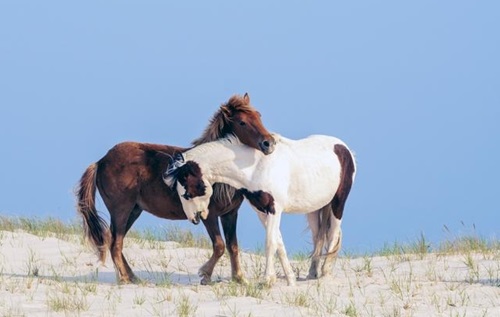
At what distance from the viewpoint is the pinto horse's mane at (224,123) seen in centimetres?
998

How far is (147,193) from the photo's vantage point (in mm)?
10461

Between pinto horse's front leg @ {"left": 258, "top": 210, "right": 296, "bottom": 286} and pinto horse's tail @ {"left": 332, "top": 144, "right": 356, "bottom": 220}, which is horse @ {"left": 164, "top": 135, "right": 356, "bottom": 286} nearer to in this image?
pinto horse's front leg @ {"left": 258, "top": 210, "right": 296, "bottom": 286}

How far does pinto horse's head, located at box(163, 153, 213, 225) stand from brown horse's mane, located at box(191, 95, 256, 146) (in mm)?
412

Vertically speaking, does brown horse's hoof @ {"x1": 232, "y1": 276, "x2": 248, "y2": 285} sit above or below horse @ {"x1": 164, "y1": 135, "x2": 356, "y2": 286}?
below

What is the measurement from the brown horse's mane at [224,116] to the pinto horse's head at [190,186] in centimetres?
41

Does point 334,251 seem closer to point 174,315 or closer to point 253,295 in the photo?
point 253,295

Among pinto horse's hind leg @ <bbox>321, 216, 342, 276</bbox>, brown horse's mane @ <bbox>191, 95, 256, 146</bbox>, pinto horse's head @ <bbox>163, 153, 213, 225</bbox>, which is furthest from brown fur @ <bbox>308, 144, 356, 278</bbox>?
pinto horse's head @ <bbox>163, 153, 213, 225</bbox>

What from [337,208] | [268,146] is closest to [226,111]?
[268,146]

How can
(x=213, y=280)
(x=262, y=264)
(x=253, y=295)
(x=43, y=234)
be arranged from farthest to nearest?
(x=43, y=234) → (x=262, y=264) → (x=213, y=280) → (x=253, y=295)

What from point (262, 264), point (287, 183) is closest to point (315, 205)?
point (287, 183)

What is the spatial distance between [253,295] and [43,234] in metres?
5.60

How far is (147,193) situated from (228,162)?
1089 mm

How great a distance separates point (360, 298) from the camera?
363 inches

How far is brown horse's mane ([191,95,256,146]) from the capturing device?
32.7 ft
